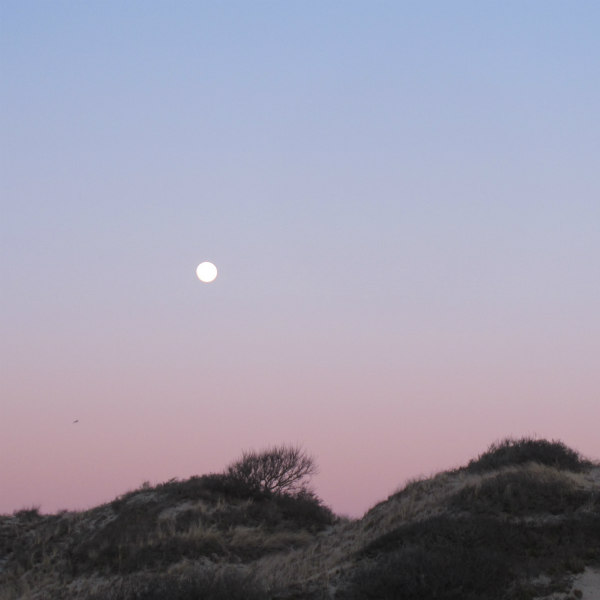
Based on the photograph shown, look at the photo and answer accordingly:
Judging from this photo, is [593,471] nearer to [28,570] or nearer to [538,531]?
[538,531]

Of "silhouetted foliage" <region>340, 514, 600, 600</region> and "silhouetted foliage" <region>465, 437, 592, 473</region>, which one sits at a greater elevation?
"silhouetted foliage" <region>465, 437, 592, 473</region>

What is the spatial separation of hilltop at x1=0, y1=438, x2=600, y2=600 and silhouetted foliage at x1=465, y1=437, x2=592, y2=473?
0.09m

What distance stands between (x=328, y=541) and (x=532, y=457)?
10.5m

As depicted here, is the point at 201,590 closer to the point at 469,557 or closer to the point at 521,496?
the point at 469,557

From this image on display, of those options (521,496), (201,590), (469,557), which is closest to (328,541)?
(521,496)

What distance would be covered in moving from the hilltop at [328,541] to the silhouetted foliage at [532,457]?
3.4 inches

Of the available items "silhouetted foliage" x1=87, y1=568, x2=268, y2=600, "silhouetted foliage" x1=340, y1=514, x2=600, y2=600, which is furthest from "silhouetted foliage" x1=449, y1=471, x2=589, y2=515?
"silhouetted foliage" x1=87, y1=568, x2=268, y2=600

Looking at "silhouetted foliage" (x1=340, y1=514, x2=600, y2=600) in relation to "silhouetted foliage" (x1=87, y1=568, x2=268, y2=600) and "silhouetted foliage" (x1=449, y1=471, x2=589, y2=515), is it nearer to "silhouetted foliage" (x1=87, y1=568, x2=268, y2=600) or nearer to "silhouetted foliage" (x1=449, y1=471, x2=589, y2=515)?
"silhouetted foliage" (x1=449, y1=471, x2=589, y2=515)

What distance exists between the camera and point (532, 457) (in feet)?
116

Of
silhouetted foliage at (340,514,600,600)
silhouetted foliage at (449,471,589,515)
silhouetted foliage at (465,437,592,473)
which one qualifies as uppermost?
silhouetted foliage at (465,437,592,473)

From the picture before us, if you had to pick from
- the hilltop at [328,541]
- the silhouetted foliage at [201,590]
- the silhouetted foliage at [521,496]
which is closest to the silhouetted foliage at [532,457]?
the hilltop at [328,541]

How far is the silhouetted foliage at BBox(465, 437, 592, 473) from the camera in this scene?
34.8m

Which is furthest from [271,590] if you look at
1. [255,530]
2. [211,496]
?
[211,496]

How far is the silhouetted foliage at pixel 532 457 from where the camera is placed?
34.8m
